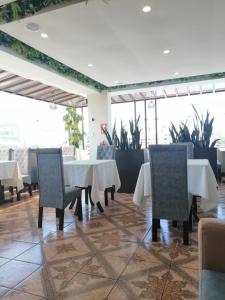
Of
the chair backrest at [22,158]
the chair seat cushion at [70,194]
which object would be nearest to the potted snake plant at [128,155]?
the chair seat cushion at [70,194]

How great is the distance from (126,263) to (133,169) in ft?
9.66

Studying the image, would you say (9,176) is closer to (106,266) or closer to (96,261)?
(96,261)

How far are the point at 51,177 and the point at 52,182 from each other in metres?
0.06

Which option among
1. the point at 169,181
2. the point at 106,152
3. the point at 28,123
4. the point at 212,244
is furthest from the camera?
the point at 28,123

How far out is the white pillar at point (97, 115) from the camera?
7.88 metres

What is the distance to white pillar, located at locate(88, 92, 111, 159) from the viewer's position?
7883 mm

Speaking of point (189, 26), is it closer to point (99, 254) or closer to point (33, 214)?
point (99, 254)

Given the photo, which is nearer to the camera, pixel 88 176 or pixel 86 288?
pixel 86 288

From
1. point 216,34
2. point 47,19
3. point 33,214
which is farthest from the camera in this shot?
point 216,34

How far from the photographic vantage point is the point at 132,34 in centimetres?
391

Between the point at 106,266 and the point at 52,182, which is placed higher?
the point at 52,182

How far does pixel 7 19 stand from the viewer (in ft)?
11.3

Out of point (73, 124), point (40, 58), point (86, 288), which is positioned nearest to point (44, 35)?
point (40, 58)

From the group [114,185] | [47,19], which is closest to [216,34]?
[47,19]
